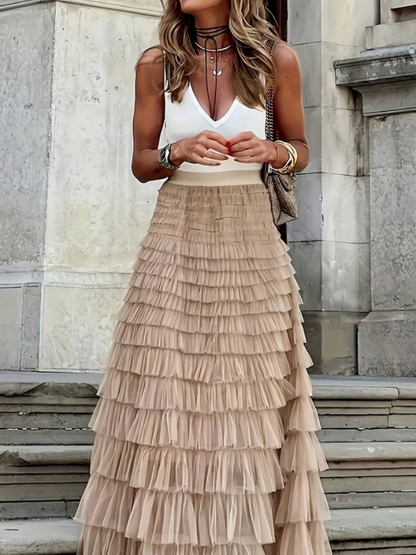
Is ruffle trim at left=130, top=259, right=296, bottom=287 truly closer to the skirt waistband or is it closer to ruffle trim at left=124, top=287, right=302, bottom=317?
ruffle trim at left=124, top=287, right=302, bottom=317

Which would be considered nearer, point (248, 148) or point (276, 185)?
point (248, 148)

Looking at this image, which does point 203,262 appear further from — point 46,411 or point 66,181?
point 66,181

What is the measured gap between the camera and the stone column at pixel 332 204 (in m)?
6.30

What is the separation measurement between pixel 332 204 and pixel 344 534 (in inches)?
113

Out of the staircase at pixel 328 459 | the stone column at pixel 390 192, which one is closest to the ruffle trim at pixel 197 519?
the staircase at pixel 328 459

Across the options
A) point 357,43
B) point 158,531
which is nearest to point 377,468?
point 158,531

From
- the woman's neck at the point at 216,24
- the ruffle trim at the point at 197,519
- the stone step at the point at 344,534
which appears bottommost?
the stone step at the point at 344,534

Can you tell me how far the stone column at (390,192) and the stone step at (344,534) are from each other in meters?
2.01

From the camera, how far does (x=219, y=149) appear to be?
9.39 feet

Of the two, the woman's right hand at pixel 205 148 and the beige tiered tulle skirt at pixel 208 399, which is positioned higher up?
the woman's right hand at pixel 205 148

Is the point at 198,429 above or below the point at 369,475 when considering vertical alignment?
above

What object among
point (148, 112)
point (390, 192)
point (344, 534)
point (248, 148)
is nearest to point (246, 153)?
point (248, 148)

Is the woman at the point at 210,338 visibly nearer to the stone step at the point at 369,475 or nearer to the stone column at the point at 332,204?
the stone step at the point at 369,475

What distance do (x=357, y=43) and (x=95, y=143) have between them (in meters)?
1.88
